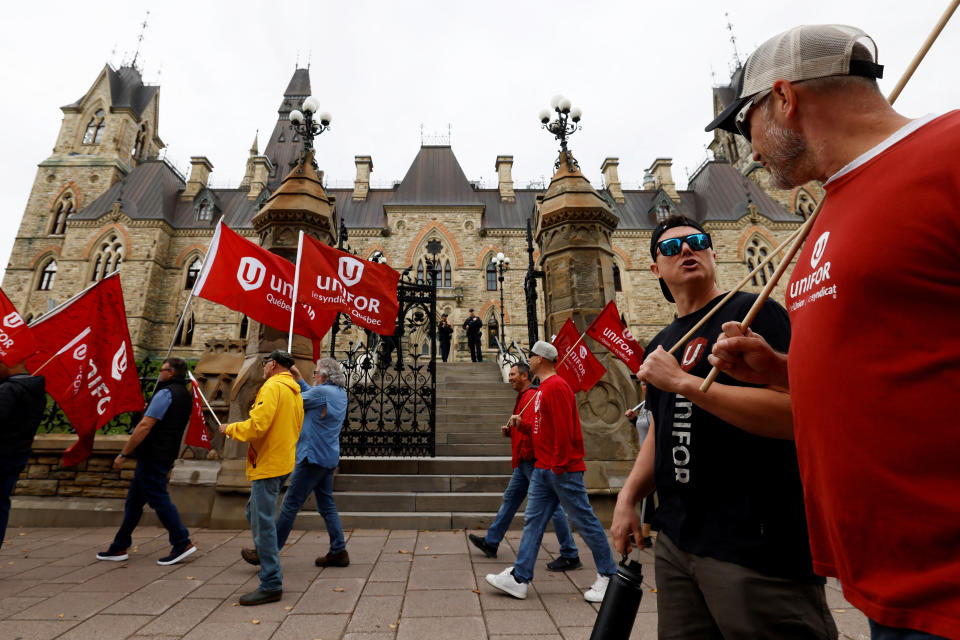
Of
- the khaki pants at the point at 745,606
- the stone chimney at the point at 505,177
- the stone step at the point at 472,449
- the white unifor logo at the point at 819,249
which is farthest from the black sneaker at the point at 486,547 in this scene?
the stone chimney at the point at 505,177

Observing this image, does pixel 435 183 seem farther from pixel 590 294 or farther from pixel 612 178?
pixel 590 294

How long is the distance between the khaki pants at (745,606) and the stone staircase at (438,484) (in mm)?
4333

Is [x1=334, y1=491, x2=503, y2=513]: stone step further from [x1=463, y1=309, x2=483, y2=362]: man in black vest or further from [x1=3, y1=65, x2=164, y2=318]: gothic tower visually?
[x1=3, y1=65, x2=164, y2=318]: gothic tower

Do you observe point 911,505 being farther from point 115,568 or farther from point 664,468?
point 115,568

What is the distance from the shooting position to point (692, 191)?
3095cm

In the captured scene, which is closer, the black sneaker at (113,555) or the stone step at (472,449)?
the black sneaker at (113,555)

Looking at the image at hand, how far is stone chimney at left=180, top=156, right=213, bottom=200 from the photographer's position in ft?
99.6

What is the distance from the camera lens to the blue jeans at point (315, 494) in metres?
3.97

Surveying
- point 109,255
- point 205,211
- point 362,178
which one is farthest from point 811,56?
point 109,255

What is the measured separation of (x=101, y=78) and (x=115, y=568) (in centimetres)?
4283

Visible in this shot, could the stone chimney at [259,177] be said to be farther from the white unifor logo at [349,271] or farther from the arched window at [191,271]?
the white unifor logo at [349,271]

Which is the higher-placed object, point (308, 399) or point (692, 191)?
point (692, 191)

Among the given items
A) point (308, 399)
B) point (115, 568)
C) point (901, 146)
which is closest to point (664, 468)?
point (901, 146)

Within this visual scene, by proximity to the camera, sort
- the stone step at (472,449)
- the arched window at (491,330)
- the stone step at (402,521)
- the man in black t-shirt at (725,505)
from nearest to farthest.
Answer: the man in black t-shirt at (725,505), the stone step at (402,521), the stone step at (472,449), the arched window at (491,330)
